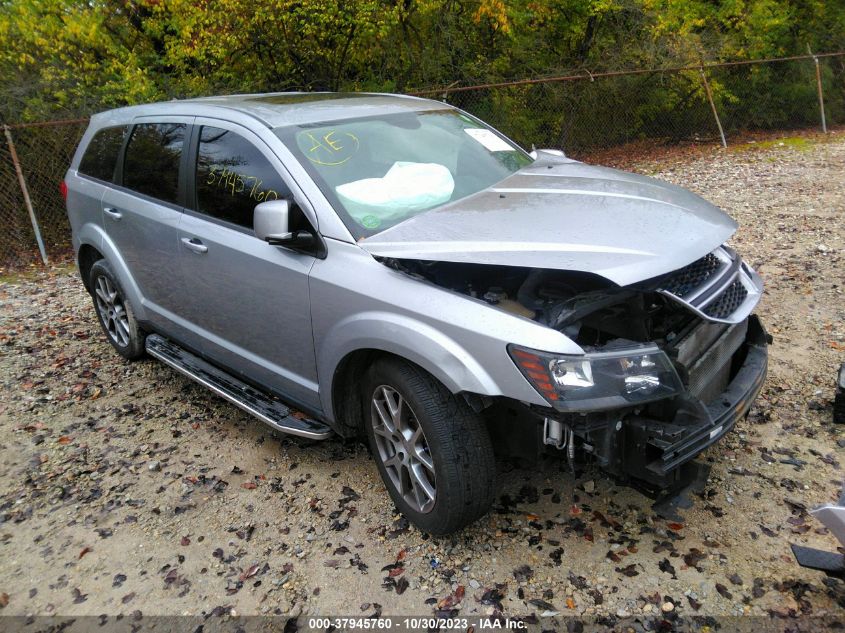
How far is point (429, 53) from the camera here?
1237cm

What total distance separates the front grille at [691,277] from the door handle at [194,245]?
2.43 metres

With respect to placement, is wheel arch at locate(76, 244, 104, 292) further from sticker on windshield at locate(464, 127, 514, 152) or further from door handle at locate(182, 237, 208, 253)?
sticker on windshield at locate(464, 127, 514, 152)

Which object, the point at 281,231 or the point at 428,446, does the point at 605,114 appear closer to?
the point at 281,231

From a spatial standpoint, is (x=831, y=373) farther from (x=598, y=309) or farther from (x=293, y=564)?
(x=293, y=564)

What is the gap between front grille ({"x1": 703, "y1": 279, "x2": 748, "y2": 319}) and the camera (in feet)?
9.41

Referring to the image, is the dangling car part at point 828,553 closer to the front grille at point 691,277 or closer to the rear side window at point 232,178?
the front grille at point 691,277

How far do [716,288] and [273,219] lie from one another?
198 centimetres

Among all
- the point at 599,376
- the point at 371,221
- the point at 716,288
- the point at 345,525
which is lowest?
the point at 345,525

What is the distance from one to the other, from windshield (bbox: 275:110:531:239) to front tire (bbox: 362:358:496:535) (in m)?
0.74

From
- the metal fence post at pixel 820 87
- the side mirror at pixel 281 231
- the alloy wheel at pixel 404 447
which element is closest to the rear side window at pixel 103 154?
the side mirror at pixel 281 231

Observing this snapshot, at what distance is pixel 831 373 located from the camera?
4191mm

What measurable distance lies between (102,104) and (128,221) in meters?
6.86

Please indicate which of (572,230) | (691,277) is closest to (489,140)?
(572,230)

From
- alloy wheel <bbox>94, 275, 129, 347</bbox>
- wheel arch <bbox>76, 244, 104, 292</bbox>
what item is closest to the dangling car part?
alloy wheel <bbox>94, 275, 129, 347</bbox>
